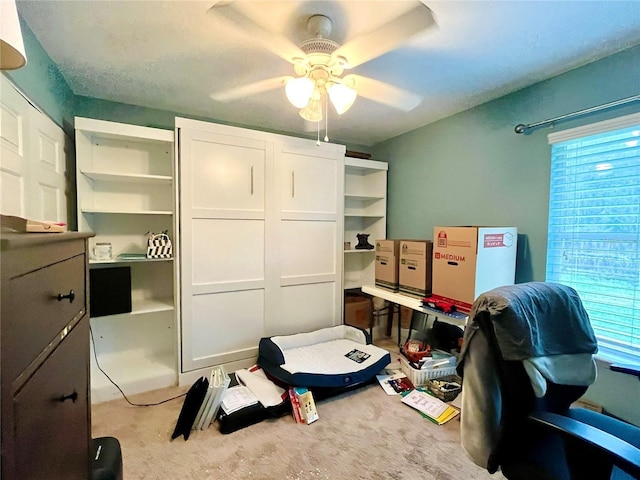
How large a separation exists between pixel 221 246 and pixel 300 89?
155 cm

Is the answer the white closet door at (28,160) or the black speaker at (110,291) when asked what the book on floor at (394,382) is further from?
the white closet door at (28,160)

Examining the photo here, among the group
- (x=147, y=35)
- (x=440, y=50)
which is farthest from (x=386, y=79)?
(x=147, y=35)

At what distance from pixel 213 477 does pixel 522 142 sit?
9.85ft

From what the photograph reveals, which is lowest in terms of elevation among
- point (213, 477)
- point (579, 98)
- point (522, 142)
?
point (213, 477)

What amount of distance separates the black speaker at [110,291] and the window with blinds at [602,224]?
3.23 meters

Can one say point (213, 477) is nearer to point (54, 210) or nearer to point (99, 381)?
point (99, 381)

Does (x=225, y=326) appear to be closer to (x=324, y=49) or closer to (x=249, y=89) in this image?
(x=249, y=89)

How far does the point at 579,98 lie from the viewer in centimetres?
202

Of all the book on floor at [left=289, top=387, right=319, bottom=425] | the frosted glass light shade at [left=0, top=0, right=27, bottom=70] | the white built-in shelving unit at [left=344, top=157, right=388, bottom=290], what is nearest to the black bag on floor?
the book on floor at [left=289, top=387, right=319, bottom=425]

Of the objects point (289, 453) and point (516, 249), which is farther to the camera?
point (516, 249)

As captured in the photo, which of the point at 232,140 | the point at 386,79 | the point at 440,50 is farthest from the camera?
the point at 232,140

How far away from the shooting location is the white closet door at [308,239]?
293 centimetres

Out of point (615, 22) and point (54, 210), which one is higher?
point (615, 22)

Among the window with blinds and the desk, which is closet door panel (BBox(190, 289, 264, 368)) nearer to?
the desk
